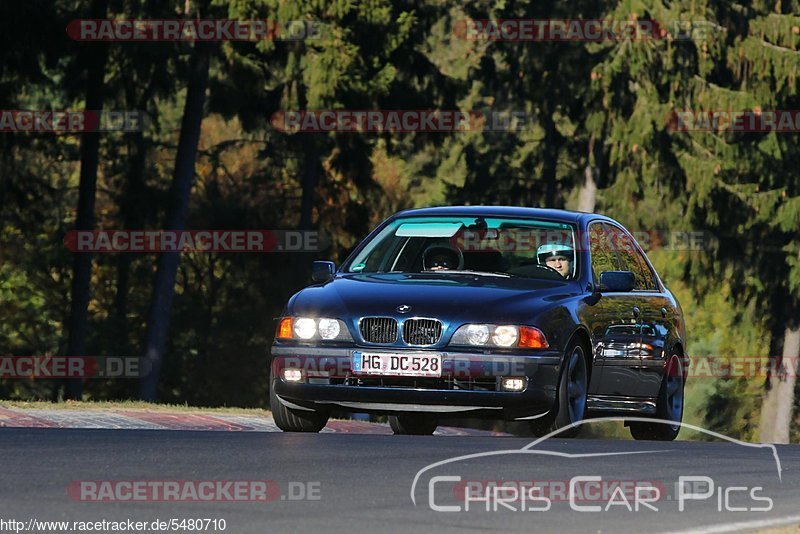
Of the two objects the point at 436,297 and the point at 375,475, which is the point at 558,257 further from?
the point at 375,475

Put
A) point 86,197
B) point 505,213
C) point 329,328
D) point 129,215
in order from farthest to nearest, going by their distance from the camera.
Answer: point 129,215, point 86,197, point 505,213, point 329,328

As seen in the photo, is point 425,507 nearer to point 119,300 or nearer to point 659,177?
point 659,177

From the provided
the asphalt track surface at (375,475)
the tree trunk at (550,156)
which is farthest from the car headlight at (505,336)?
the tree trunk at (550,156)

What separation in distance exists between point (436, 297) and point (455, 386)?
619 mm

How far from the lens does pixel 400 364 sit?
12.3 meters

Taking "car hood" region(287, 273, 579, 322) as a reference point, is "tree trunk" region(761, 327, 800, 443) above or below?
below

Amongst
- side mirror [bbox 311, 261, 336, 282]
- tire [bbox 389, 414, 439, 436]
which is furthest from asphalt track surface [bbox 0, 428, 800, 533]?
tire [bbox 389, 414, 439, 436]

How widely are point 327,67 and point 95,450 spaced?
26.0 metres

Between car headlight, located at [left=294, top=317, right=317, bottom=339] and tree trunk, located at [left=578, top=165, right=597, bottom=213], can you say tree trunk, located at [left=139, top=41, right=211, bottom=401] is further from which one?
car headlight, located at [left=294, top=317, right=317, bottom=339]

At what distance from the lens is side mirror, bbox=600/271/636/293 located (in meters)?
13.4

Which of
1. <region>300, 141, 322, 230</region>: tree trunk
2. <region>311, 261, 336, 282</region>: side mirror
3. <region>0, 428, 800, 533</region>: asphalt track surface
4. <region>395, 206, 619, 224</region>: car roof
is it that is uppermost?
<region>300, 141, 322, 230</region>: tree trunk

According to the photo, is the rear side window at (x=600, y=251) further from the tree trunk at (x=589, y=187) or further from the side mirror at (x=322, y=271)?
the tree trunk at (x=589, y=187)

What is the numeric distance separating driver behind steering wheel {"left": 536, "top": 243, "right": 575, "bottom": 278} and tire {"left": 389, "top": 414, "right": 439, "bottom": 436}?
6.39 feet

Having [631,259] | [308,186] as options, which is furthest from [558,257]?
[308,186]
